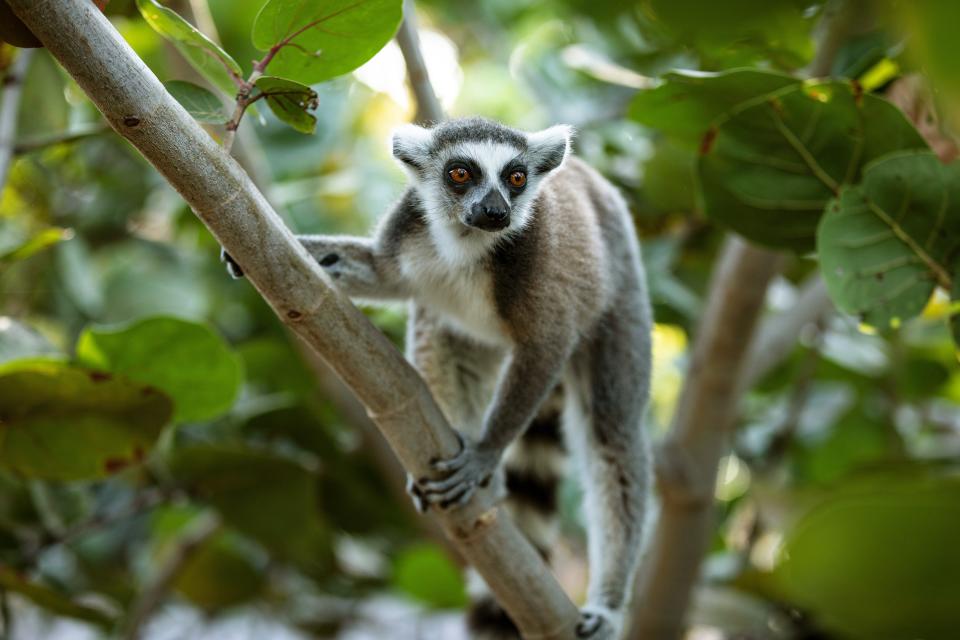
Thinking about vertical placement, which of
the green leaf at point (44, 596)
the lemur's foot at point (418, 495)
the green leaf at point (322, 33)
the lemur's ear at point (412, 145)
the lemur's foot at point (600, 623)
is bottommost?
the lemur's foot at point (600, 623)

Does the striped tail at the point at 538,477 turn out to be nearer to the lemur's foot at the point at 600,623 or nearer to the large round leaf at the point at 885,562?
the lemur's foot at the point at 600,623

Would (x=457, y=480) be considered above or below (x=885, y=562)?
below

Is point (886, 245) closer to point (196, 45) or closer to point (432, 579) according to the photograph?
point (196, 45)

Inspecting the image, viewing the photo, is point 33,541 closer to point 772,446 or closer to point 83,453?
point 83,453

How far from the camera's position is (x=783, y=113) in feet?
6.64

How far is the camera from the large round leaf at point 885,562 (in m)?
0.75

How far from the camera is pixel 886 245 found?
6.35 feet

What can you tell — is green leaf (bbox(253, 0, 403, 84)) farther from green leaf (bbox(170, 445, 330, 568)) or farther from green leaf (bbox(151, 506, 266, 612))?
green leaf (bbox(151, 506, 266, 612))

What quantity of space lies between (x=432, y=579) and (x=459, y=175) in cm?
191

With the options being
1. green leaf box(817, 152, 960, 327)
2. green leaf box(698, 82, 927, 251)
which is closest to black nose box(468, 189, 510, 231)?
green leaf box(698, 82, 927, 251)

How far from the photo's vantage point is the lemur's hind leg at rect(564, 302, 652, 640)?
8.73 ft

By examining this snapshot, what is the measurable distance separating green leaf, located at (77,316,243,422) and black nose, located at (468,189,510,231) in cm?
73

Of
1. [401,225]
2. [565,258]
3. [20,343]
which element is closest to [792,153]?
[565,258]

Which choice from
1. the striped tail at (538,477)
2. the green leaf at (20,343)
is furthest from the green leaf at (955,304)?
the green leaf at (20,343)
